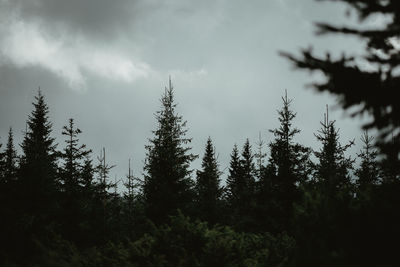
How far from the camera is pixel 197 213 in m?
18.1

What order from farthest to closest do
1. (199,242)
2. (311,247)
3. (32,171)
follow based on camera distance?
(32,171)
(199,242)
(311,247)

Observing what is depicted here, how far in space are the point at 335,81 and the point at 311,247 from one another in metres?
2.01

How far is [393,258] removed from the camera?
115 inches

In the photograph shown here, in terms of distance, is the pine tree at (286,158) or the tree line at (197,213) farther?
the pine tree at (286,158)

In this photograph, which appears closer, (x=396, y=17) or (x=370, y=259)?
(x=370, y=259)

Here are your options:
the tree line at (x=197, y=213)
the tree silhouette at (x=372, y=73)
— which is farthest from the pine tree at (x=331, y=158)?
the tree silhouette at (x=372, y=73)

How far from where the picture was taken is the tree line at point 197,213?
3502 mm

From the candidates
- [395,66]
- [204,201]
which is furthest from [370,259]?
[204,201]

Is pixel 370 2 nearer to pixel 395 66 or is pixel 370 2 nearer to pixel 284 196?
pixel 395 66

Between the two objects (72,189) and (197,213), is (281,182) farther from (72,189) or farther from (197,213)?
(72,189)

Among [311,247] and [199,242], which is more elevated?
[311,247]

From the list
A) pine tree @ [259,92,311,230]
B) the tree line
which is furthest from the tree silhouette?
pine tree @ [259,92,311,230]

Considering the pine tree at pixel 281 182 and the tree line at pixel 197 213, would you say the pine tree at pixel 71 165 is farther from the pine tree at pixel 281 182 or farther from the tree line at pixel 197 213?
the pine tree at pixel 281 182

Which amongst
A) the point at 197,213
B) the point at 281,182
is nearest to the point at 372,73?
the point at 281,182
